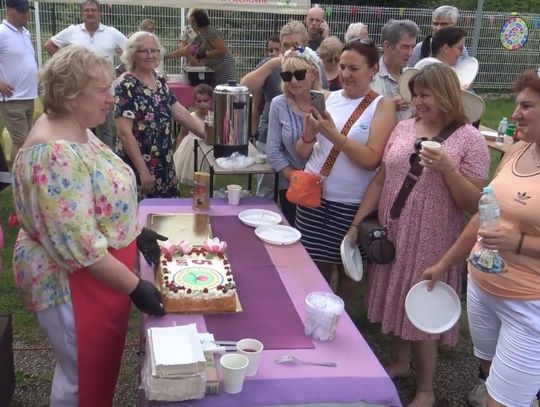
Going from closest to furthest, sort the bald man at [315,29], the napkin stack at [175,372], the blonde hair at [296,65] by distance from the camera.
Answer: the napkin stack at [175,372], the blonde hair at [296,65], the bald man at [315,29]

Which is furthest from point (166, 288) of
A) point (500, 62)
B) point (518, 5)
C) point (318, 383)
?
point (518, 5)

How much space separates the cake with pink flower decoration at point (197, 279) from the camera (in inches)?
86.4

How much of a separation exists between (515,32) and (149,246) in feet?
33.7

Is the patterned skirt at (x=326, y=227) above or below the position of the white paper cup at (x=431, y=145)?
below

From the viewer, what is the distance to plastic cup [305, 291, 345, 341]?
6.73 ft

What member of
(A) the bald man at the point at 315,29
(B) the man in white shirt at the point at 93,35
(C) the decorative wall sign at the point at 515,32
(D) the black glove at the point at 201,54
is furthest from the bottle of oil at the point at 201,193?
(C) the decorative wall sign at the point at 515,32

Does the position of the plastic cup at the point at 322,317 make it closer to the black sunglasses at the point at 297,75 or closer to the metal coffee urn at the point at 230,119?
the black sunglasses at the point at 297,75

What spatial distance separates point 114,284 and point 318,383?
2.69 feet

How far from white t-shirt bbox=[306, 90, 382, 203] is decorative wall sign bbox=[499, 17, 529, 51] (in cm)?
889

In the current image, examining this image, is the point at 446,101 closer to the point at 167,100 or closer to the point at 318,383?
the point at 318,383

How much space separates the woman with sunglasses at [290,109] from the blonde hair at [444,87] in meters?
0.89

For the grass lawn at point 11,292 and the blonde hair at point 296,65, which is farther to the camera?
the grass lawn at point 11,292

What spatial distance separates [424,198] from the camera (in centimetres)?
267

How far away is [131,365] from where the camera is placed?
334 centimetres
